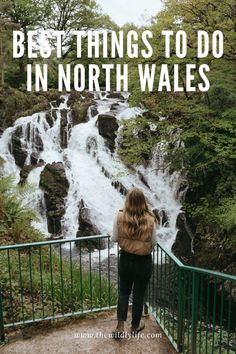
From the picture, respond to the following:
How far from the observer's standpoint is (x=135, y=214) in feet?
13.2

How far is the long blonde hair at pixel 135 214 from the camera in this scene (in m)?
4.02

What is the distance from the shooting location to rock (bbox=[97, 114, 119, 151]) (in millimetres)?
17516

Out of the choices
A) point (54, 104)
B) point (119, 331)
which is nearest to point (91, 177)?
point (54, 104)

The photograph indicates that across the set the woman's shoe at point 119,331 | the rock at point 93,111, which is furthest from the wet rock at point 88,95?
the woman's shoe at point 119,331

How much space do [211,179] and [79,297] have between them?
8664 millimetres

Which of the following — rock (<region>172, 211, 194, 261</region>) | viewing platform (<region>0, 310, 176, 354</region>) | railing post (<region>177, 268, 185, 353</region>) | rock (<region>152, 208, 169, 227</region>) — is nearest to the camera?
railing post (<region>177, 268, 185, 353</region>)

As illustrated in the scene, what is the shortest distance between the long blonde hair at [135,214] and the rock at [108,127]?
44.2 feet

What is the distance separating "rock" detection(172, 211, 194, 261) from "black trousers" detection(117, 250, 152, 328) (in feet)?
27.8

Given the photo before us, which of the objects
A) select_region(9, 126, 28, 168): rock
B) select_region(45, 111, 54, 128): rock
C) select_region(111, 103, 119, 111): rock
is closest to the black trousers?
select_region(9, 126, 28, 168): rock

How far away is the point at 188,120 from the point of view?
1288cm

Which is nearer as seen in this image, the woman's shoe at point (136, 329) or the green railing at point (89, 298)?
the green railing at point (89, 298)

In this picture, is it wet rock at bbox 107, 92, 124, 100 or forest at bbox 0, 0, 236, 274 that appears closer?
forest at bbox 0, 0, 236, 274

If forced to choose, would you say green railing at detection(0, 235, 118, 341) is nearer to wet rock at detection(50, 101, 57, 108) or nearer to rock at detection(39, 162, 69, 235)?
rock at detection(39, 162, 69, 235)

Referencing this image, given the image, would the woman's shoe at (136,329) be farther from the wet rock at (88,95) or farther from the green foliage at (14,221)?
the wet rock at (88,95)
